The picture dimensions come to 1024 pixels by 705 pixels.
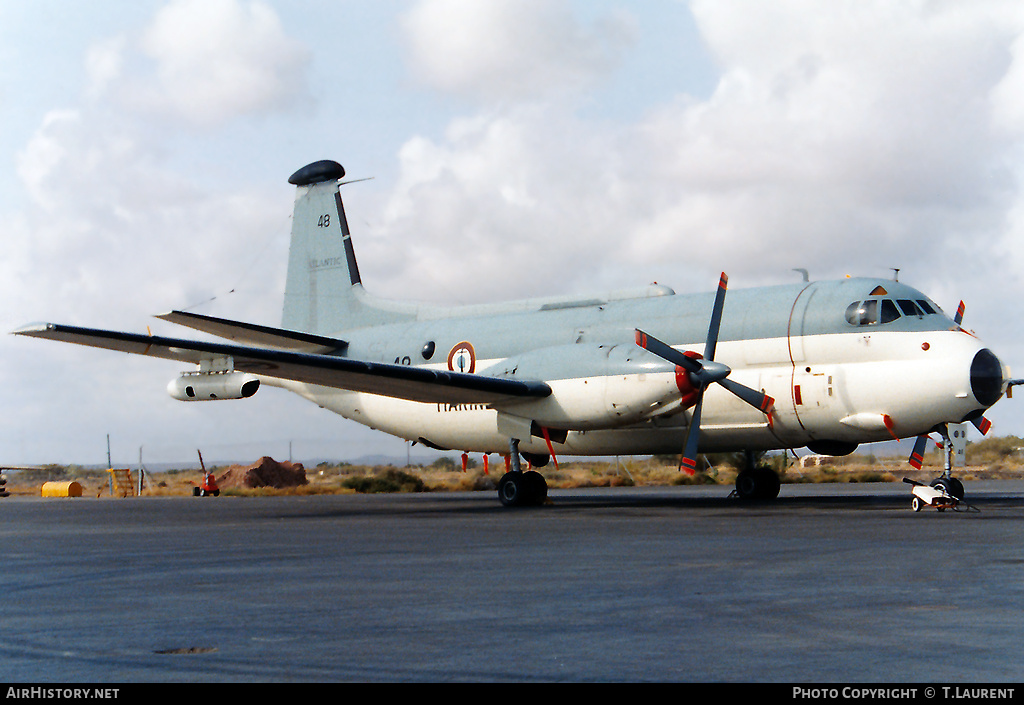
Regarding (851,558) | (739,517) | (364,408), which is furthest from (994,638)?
(364,408)

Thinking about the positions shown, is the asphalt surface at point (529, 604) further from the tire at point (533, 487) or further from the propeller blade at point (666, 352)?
the tire at point (533, 487)

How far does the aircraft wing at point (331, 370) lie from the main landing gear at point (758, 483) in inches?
238

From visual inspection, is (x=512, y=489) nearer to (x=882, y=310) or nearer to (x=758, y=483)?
(x=758, y=483)

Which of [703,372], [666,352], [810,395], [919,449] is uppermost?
[666,352]

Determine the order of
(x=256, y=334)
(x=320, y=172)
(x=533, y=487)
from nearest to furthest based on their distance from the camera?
1. (x=533, y=487)
2. (x=256, y=334)
3. (x=320, y=172)

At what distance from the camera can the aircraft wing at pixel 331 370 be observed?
20.2 m

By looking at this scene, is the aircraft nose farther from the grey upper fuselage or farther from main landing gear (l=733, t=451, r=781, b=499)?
main landing gear (l=733, t=451, r=781, b=499)

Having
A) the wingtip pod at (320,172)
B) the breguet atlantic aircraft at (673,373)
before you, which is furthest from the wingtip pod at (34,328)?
the wingtip pod at (320,172)

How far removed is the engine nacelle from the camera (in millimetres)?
22922

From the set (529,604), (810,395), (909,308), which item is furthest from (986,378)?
(529,604)

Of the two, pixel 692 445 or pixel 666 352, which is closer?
pixel 666 352

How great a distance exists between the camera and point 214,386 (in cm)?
2314

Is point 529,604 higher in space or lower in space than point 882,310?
lower

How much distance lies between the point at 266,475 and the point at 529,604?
3682 centimetres
